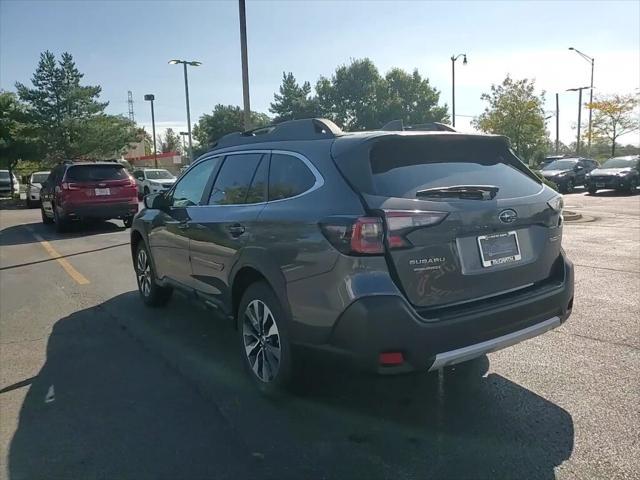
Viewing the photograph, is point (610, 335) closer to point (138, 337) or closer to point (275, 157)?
point (275, 157)

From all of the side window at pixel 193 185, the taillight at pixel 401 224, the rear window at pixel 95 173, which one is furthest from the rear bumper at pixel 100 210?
the taillight at pixel 401 224

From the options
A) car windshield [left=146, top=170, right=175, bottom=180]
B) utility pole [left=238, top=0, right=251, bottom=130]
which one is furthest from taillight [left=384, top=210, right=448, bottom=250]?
car windshield [left=146, top=170, right=175, bottom=180]

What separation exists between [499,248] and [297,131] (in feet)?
5.14

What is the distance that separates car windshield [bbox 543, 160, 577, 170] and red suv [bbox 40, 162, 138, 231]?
1888 centimetres

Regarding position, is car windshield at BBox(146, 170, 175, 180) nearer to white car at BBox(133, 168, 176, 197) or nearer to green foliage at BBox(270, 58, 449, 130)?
white car at BBox(133, 168, 176, 197)

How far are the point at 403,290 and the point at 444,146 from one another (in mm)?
1085

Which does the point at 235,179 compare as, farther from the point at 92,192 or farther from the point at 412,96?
the point at 412,96

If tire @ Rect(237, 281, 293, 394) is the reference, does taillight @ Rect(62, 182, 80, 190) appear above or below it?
above

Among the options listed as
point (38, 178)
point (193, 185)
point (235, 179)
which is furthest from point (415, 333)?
point (38, 178)

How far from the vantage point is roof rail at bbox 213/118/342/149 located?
3.56m

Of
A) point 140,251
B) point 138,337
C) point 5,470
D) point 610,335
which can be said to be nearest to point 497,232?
point 610,335

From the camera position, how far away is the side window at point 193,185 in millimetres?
4711

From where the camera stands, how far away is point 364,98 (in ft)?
215

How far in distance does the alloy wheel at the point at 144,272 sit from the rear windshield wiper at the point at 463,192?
379cm
